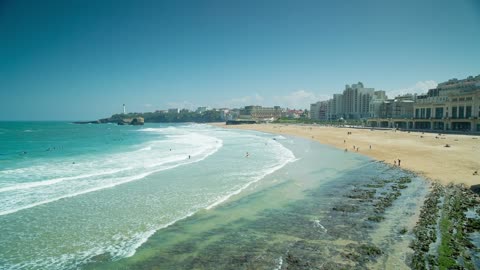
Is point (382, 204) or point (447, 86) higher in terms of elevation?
point (447, 86)

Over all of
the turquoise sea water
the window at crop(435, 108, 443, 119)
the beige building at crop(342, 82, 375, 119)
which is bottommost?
the turquoise sea water

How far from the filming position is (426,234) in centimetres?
1026

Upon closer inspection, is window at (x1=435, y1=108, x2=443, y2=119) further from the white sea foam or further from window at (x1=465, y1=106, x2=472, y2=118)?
the white sea foam

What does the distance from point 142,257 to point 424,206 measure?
12392 mm

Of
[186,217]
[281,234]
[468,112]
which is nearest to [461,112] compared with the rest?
[468,112]

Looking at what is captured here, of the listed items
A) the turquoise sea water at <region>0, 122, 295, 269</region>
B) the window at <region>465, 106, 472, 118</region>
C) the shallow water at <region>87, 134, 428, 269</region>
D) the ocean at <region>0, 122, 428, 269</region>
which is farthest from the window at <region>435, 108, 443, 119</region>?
the shallow water at <region>87, 134, 428, 269</region>

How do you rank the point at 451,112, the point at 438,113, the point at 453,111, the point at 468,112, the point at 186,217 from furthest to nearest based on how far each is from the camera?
the point at 438,113
the point at 451,112
the point at 453,111
the point at 468,112
the point at 186,217

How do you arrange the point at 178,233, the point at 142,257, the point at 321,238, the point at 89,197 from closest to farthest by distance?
the point at 142,257
the point at 321,238
the point at 178,233
the point at 89,197

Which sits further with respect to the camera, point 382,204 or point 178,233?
point 382,204

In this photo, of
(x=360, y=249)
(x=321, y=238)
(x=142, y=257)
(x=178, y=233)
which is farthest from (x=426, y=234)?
(x=142, y=257)

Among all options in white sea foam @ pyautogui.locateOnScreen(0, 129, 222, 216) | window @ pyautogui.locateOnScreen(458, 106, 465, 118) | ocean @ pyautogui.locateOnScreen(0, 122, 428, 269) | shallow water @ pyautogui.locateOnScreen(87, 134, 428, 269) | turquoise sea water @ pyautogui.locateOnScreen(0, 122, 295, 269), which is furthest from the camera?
window @ pyautogui.locateOnScreen(458, 106, 465, 118)

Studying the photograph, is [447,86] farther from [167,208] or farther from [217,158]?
[167,208]

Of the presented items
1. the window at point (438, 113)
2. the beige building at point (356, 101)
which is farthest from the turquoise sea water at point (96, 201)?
the beige building at point (356, 101)

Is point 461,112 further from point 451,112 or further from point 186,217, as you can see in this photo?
point 186,217
